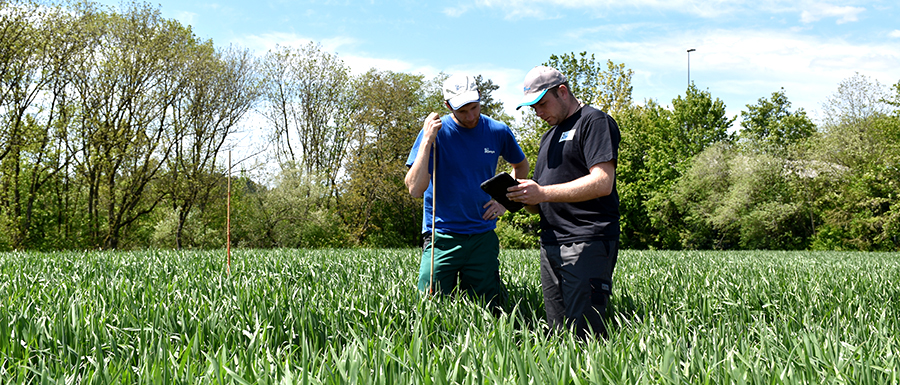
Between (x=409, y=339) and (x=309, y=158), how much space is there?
3104 cm

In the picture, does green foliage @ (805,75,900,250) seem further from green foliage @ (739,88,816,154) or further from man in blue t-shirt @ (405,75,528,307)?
man in blue t-shirt @ (405,75,528,307)

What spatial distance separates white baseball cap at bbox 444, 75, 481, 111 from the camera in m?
3.38

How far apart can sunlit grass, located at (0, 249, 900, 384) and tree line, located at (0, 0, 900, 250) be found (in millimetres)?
17412

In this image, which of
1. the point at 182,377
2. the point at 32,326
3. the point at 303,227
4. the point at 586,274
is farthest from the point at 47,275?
the point at 303,227

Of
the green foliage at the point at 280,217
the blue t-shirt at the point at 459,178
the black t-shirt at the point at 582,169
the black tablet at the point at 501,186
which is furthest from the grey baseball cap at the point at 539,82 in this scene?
→ the green foliage at the point at 280,217

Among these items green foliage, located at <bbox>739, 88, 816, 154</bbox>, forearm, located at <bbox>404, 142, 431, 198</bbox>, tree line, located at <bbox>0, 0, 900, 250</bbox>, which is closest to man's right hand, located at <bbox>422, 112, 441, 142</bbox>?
forearm, located at <bbox>404, 142, 431, 198</bbox>

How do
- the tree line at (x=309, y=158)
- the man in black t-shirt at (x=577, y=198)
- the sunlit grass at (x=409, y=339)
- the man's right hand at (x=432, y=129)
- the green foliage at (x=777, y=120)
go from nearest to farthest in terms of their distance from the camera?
the sunlit grass at (x=409, y=339), the man in black t-shirt at (x=577, y=198), the man's right hand at (x=432, y=129), the tree line at (x=309, y=158), the green foliage at (x=777, y=120)

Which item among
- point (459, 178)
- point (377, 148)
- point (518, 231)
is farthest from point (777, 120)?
point (459, 178)

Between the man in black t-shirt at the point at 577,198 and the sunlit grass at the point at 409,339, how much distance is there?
0.76 feet

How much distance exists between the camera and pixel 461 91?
3.41 m

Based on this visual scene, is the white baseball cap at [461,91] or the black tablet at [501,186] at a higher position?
the white baseball cap at [461,91]

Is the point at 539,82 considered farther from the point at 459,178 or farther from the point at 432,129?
the point at 459,178

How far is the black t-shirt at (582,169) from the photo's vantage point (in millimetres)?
2773

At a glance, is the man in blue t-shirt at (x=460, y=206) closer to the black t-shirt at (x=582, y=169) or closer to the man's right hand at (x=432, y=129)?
the man's right hand at (x=432, y=129)
